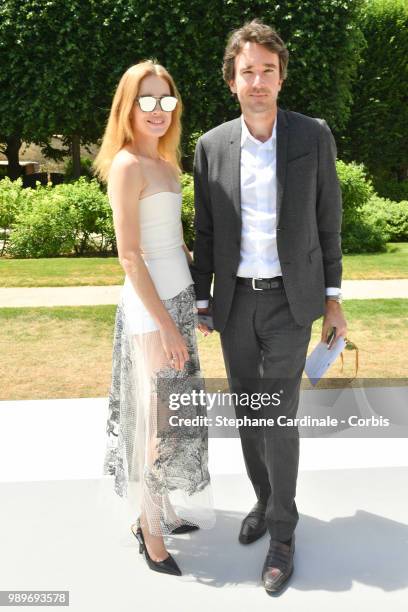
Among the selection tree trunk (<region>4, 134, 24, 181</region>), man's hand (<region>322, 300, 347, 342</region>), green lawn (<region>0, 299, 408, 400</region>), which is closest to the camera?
man's hand (<region>322, 300, 347, 342</region>)

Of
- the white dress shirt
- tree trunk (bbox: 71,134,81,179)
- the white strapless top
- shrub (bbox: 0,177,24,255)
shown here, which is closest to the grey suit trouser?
the white dress shirt

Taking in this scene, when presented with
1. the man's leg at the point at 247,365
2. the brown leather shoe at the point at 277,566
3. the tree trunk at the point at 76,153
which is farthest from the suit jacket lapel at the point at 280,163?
the tree trunk at the point at 76,153

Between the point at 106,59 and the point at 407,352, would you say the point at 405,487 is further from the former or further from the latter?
the point at 106,59

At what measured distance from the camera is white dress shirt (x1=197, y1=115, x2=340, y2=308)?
294 centimetres

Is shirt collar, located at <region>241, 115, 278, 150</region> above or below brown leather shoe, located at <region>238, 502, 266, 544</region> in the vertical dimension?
above

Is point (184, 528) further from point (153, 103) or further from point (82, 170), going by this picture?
point (82, 170)

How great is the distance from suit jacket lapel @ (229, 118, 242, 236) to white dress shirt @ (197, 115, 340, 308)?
0.06 feet

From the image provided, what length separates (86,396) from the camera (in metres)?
5.53

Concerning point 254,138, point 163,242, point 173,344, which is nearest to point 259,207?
point 254,138

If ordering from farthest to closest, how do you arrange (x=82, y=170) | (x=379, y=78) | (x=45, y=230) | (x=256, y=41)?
(x=82, y=170)
(x=379, y=78)
(x=45, y=230)
(x=256, y=41)

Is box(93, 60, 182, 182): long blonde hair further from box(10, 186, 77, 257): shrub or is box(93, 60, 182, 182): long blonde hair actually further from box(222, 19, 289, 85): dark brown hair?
box(10, 186, 77, 257): shrub

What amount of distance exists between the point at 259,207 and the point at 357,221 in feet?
34.7

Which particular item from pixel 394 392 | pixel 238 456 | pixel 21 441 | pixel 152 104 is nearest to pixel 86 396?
pixel 21 441

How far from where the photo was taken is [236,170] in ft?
9.72
